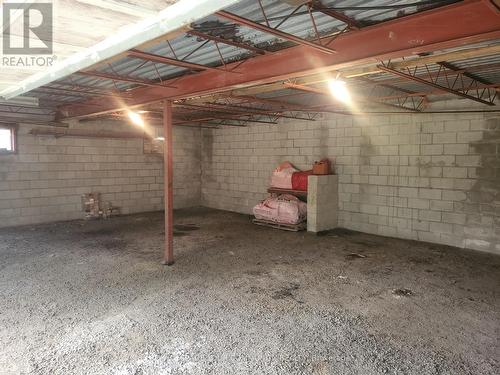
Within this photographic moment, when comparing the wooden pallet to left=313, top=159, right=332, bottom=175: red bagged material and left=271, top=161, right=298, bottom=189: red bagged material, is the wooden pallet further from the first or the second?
left=313, top=159, right=332, bottom=175: red bagged material

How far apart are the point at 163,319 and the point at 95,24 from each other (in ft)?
8.57

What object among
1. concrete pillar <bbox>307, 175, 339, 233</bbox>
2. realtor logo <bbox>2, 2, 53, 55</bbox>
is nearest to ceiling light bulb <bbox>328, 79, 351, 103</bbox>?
concrete pillar <bbox>307, 175, 339, 233</bbox>

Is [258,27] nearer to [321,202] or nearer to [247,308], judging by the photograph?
[247,308]

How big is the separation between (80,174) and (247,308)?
6.42m

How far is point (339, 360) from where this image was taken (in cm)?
270

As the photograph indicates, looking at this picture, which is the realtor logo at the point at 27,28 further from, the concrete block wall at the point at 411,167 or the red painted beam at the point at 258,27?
the concrete block wall at the point at 411,167

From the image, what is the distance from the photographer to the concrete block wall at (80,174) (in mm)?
7488

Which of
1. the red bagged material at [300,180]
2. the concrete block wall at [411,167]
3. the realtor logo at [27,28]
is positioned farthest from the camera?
the red bagged material at [300,180]

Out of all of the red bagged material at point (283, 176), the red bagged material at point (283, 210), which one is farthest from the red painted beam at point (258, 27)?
the red bagged material at point (283, 176)

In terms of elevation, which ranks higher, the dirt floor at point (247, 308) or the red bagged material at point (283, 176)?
the red bagged material at point (283, 176)

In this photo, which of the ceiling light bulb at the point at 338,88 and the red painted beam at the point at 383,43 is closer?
the red painted beam at the point at 383,43

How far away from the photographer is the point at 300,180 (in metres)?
7.71

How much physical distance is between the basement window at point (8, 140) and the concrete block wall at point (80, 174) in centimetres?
11

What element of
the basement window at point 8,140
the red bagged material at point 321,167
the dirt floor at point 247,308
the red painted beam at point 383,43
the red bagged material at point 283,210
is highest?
the red painted beam at point 383,43
